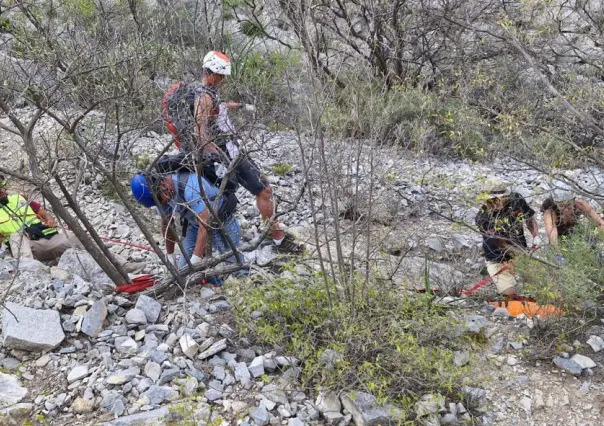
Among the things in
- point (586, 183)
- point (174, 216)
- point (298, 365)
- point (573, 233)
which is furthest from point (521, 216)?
point (586, 183)

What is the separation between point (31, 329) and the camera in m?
3.53

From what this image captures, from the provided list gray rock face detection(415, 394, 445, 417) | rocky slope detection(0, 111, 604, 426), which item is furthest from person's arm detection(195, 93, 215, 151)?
gray rock face detection(415, 394, 445, 417)

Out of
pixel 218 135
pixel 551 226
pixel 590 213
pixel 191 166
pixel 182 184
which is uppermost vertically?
pixel 218 135

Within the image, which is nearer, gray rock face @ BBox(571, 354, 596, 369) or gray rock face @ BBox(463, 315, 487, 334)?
gray rock face @ BBox(571, 354, 596, 369)

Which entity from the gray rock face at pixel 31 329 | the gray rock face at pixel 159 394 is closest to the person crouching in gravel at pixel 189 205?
the gray rock face at pixel 31 329

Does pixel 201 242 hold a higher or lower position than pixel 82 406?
higher

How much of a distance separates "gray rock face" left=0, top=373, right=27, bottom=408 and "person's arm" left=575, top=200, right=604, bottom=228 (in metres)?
4.05

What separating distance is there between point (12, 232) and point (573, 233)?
485 cm

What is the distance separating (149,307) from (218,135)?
1172 mm

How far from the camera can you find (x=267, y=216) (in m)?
5.20

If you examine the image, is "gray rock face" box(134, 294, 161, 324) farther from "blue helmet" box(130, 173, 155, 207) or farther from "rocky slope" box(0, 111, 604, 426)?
"blue helmet" box(130, 173, 155, 207)

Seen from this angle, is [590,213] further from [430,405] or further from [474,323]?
[430,405]

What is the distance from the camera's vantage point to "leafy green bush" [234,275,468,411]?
10.3 ft

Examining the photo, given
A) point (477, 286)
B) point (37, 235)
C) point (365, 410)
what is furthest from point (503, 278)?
point (37, 235)
